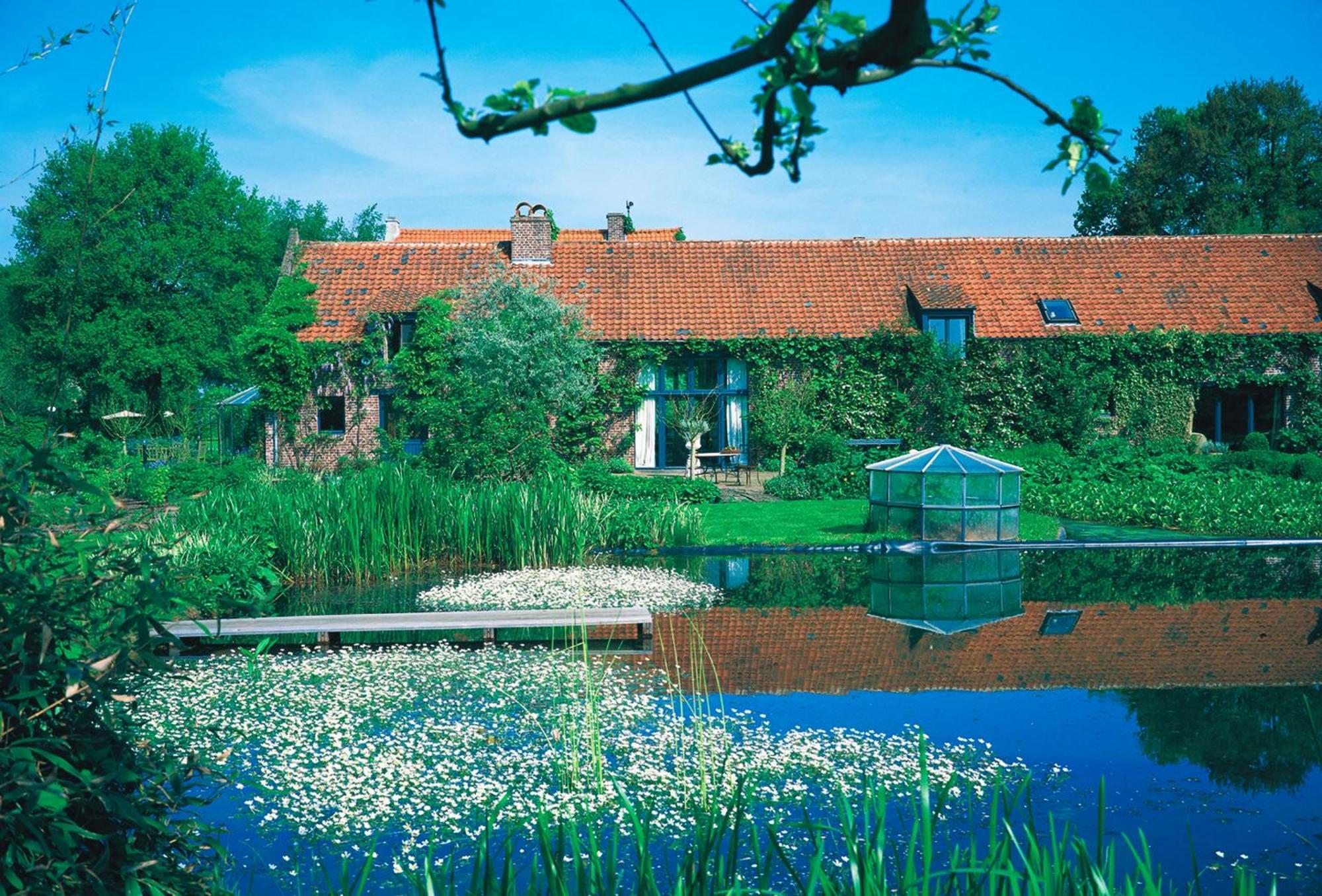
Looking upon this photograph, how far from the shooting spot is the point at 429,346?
78.5ft

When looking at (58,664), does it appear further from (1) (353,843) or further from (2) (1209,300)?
(2) (1209,300)

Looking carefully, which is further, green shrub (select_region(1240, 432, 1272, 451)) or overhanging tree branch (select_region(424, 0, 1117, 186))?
green shrub (select_region(1240, 432, 1272, 451))

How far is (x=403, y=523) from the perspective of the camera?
527 inches

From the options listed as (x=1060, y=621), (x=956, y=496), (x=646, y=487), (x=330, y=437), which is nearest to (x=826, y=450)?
(x=646, y=487)

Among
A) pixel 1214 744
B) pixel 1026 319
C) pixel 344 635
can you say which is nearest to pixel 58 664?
pixel 1214 744

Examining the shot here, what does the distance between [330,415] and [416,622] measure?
646 inches

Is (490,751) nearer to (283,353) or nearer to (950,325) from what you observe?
(283,353)

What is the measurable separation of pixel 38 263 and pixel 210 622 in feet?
116

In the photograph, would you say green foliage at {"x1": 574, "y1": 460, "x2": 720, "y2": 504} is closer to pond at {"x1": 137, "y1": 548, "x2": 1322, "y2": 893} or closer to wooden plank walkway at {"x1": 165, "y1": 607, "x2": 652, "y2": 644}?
pond at {"x1": 137, "y1": 548, "x2": 1322, "y2": 893}

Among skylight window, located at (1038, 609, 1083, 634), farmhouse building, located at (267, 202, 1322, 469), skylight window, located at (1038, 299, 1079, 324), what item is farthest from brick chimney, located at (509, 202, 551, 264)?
skylight window, located at (1038, 609, 1083, 634)

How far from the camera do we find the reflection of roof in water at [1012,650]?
859 cm

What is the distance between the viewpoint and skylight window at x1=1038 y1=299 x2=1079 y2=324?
995 inches

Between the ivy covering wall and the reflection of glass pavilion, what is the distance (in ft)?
31.3

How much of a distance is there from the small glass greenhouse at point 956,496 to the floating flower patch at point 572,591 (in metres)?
3.77
